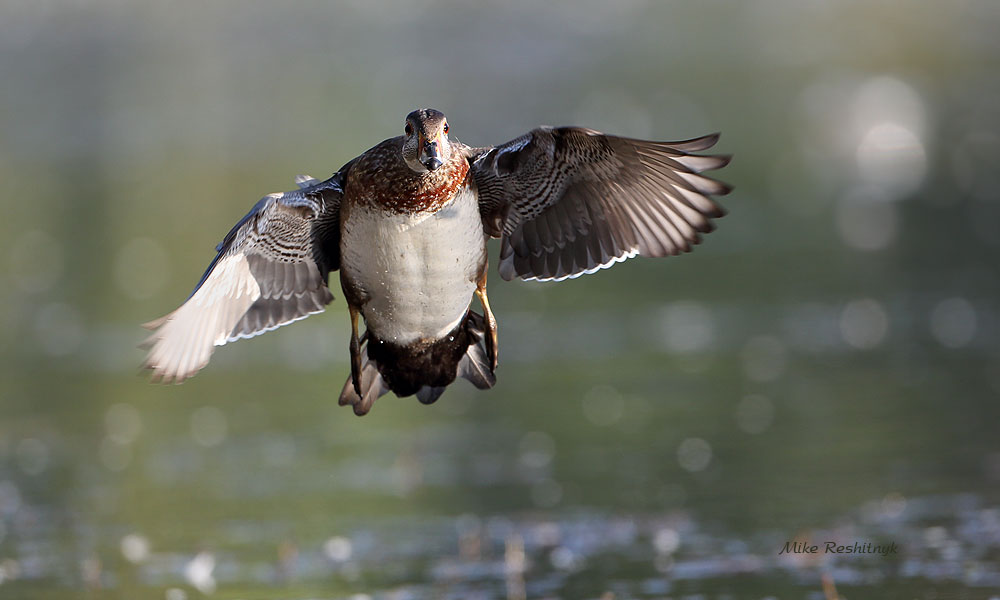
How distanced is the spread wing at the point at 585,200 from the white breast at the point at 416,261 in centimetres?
34

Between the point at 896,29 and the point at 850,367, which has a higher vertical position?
the point at 896,29

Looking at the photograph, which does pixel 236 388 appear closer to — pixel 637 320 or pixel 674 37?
pixel 637 320

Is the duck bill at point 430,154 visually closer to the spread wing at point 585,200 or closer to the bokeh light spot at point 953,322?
the spread wing at point 585,200

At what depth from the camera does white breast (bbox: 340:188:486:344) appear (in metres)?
6.42

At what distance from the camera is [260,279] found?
722cm

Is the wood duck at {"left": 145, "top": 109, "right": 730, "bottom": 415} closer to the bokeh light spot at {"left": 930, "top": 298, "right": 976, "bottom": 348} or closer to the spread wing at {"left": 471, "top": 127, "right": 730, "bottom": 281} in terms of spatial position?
the spread wing at {"left": 471, "top": 127, "right": 730, "bottom": 281}

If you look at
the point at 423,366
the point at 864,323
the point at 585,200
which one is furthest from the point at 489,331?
the point at 864,323

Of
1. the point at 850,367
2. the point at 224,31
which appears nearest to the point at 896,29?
the point at 224,31

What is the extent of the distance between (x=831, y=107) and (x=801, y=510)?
72.6ft

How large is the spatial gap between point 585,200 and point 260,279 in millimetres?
1685

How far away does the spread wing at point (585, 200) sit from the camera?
6.61 meters

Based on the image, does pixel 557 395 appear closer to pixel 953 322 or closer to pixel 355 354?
pixel 953 322

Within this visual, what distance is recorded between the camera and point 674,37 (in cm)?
4012

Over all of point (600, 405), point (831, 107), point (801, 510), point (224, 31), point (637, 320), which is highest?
point (224, 31)
